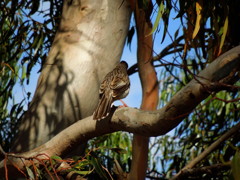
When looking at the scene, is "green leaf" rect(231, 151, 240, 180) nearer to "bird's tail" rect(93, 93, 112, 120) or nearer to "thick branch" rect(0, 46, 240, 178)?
"thick branch" rect(0, 46, 240, 178)

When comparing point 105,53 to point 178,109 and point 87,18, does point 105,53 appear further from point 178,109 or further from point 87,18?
point 178,109

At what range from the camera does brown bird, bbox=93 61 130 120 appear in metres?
2.69

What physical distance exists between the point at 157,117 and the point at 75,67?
1131 millimetres

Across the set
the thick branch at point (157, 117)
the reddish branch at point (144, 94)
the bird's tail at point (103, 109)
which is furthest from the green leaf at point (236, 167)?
the reddish branch at point (144, 94)

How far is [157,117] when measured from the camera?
2172 mm

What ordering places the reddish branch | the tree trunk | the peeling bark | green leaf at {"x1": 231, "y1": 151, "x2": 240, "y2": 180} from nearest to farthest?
green leaf at {"x1": 231, "y1": 151, "x2": 240, "y2": 180}, the peeling bark, the tree trunk, the reddish branch

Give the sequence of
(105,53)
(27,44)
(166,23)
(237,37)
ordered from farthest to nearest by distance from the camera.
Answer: (27,44) → (237,37) → (105,53) → (166,23)

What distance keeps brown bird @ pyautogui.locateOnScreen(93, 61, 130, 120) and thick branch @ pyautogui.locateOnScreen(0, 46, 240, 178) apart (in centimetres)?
Answer: 9

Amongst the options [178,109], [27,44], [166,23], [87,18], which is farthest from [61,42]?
[27,44]

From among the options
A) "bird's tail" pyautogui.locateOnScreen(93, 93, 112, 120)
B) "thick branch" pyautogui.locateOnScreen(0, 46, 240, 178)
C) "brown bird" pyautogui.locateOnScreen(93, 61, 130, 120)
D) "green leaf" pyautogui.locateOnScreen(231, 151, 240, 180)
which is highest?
"brown bird" pyautogui.locateOnScreen(93, 61, 130, 120)

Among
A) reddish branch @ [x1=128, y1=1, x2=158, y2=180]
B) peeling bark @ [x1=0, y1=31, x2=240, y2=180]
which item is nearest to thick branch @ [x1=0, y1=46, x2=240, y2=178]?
peeling bark @ [x1=0, y1=31, x2=240, y2=180]

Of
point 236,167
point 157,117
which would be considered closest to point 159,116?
point 157,117

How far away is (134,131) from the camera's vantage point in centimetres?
239

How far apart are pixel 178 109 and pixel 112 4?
1468mm
